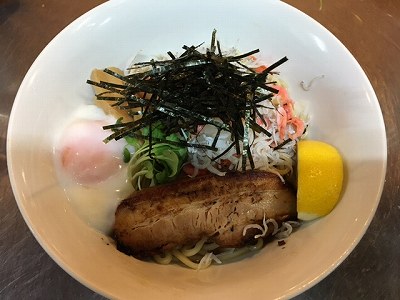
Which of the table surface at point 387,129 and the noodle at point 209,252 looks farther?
the table surface at point 387,129

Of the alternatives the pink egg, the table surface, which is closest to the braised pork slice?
the pink egg

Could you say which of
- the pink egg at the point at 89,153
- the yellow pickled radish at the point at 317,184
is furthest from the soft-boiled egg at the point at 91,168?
the yellow pickled radish at the point at 317,184

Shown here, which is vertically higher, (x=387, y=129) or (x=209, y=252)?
(x=387, y=129)

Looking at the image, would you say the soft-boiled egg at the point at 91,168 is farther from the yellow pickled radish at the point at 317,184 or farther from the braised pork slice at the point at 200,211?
the yellow pickled radish at the point at 317,184

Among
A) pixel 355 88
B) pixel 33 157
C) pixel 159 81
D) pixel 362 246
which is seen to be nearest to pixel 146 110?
pixel 159 81

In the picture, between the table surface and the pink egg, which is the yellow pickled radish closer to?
the table surface

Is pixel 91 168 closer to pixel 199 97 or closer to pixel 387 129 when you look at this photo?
pixel 199 97

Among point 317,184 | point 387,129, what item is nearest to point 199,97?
point 317,184
